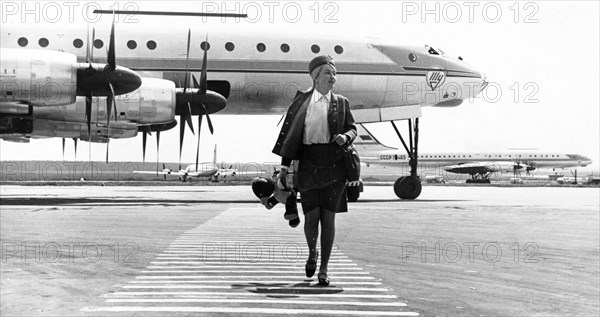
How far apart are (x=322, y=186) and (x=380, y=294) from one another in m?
12.8

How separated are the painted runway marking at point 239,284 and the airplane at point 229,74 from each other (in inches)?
261

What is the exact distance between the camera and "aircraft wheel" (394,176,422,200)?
174ft

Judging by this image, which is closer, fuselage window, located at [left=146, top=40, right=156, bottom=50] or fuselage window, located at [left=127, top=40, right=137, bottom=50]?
fuselage window, located at [left=146, top=40, right=156, bottom=50]

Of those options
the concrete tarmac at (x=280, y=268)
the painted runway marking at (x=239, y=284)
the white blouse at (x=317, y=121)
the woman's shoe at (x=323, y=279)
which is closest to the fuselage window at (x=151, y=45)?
the concrete tarmac at (x=280, y=268)

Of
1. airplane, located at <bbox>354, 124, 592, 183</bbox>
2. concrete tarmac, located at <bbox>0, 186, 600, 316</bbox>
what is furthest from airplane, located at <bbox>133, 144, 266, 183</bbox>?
concrete tarmac, located at <bbox>0, 186, 600, 316</bbox>

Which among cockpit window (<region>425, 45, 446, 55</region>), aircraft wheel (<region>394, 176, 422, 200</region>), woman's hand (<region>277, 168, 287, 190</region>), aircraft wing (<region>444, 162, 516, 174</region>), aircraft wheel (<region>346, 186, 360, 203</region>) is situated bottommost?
aircraft wheel (<region>394, 176, 422, 200</region>)

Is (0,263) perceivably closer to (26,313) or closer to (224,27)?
(26,313)

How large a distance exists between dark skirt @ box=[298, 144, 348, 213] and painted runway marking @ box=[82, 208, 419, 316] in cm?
225

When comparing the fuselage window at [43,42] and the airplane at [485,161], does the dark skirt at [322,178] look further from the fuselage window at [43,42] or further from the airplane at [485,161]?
the airplane at [485,161]

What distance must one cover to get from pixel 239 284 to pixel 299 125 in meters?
12.3

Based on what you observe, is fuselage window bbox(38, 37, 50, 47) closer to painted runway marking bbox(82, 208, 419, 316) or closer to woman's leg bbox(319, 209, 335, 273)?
painted runway marking bbox(82, 208, 419, 316)

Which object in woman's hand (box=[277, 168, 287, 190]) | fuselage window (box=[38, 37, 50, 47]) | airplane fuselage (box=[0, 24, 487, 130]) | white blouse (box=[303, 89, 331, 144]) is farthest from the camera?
fuselage window (box=[38, 37, 50, 47])

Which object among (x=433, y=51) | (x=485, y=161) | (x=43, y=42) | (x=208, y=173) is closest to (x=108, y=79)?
(x=43, y=42)

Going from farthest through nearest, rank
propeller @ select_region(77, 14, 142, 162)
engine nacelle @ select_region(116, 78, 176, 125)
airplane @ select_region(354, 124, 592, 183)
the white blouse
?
airplane @ select_region(354, 124, 592, 183), engine nacelle @ select_region(116, 78, 176, 125), propeller @ select_region(77, 14, 142, 162), the white blouse
